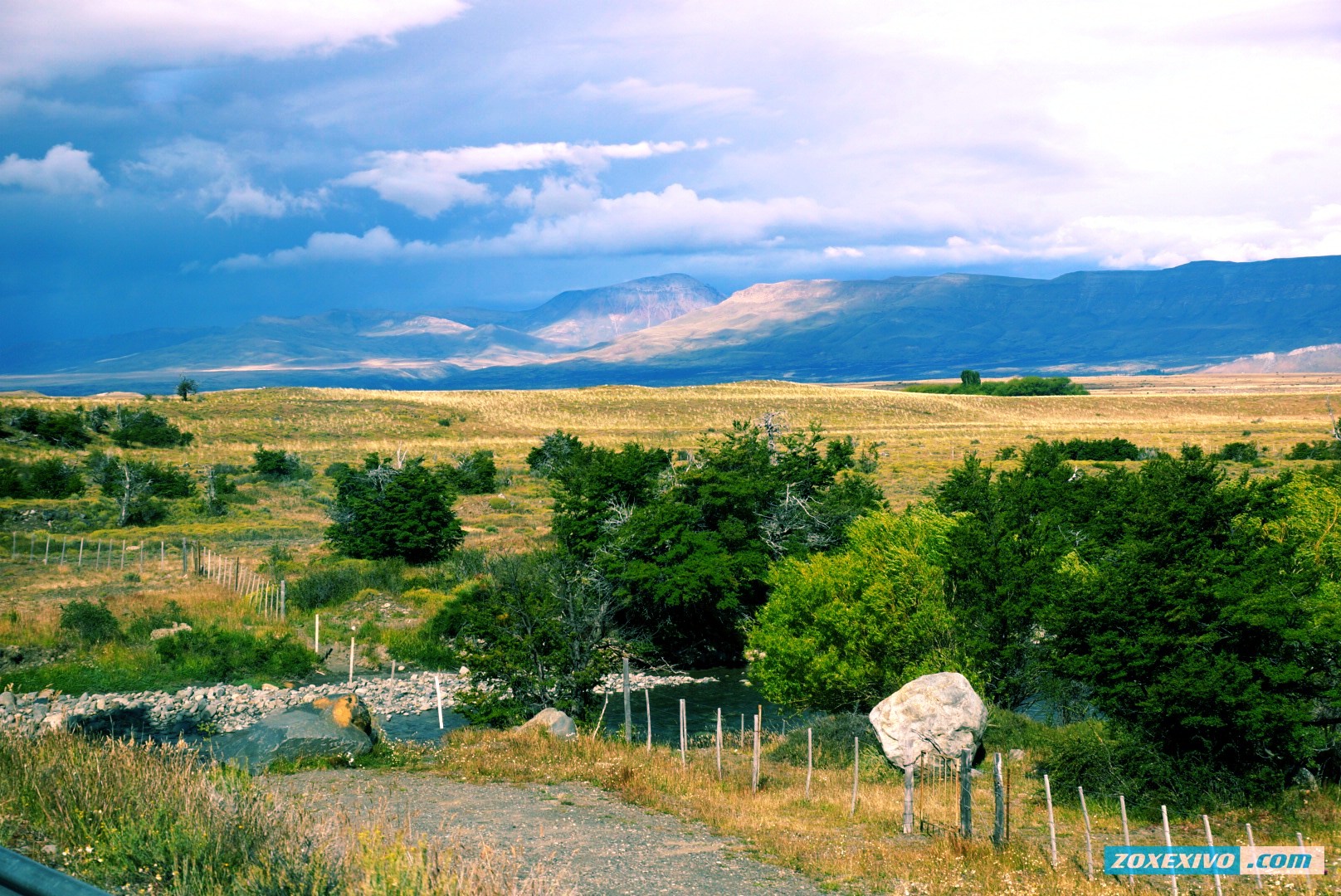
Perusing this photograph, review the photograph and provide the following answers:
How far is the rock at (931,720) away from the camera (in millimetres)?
21953

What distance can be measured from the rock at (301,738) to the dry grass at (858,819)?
1949mm

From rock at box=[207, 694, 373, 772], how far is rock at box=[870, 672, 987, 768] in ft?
36.5

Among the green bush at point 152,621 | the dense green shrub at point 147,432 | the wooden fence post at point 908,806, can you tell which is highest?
the dense green shrub at point 147,432

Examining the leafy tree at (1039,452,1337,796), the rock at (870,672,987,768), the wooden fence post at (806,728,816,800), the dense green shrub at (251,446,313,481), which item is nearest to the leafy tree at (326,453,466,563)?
the dense green shrub at (251,446,313,481)

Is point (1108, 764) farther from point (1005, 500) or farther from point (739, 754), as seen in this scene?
point (1005, 500)

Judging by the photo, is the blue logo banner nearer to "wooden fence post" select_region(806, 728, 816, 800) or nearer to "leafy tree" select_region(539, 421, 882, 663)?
"wooden fence post" select_region(806, 728, 816, 800)

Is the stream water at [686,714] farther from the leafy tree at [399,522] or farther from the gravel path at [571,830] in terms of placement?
the leafy tree at [399,522]


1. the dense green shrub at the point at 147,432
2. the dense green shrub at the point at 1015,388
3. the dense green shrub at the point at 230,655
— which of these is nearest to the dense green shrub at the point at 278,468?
the dense green shrub at the point at 147,432

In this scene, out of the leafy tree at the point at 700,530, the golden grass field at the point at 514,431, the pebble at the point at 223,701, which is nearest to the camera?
the pebble at the point at 223,701

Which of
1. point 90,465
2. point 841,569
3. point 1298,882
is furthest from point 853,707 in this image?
point 90,465

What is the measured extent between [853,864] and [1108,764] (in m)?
9.17

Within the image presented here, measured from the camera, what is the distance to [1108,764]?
784 inches

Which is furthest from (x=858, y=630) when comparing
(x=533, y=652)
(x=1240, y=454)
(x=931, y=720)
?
(x=1240, y=454)

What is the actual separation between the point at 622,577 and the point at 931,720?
16.9 meters
